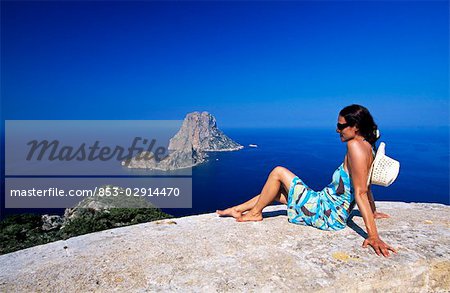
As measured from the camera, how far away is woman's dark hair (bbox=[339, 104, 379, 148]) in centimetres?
352

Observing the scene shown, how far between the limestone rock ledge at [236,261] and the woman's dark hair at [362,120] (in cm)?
114

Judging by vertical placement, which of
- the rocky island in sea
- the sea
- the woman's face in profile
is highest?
the woman's face in profile

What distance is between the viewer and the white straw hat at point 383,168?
3.54 metres

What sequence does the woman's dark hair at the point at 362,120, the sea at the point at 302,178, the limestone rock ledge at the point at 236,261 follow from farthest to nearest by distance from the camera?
the sea at the point at 302,178 < the woman's dark hair at the point at 362,120 < the limestone rock ledge at the point at 236,261

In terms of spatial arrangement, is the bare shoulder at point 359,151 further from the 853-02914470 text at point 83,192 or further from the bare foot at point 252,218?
the 853-02914470 text at point 83,192

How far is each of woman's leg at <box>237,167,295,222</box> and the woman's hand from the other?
3.53ft

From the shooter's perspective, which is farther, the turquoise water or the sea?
the turquoise water

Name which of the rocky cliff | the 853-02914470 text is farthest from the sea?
the rocky cliff

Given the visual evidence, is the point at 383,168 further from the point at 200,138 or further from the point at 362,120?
the point at 200,138

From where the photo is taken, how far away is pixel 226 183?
2844 inches

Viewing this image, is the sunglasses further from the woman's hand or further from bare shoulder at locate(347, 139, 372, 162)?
the woman's hand

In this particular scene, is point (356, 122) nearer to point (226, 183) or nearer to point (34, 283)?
point (34, 283)

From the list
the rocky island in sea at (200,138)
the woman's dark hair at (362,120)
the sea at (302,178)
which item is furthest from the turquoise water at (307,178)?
the woman's dark hair at (362,120)

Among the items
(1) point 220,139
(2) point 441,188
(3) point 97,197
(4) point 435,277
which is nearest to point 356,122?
(4) point 435,277
